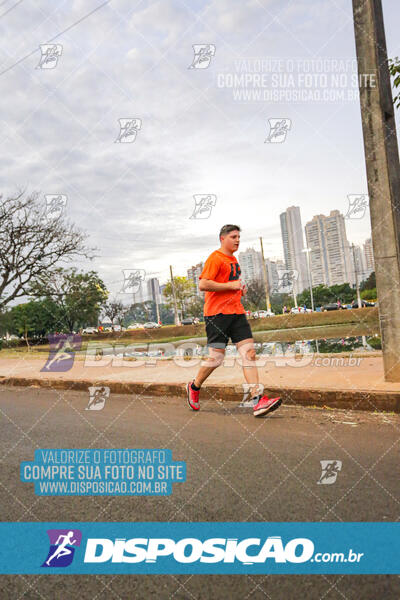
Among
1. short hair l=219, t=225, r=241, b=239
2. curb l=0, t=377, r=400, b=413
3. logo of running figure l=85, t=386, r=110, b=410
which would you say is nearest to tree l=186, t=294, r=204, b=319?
logo of running figure l=85, t=386, r=110, b=410

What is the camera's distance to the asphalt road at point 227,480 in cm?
182

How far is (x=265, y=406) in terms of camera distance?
455 cm

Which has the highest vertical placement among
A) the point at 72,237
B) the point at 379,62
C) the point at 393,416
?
the point at 72,237

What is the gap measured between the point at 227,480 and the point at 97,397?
4.48 meters

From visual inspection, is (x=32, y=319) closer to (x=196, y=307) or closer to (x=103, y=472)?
(x=196, y=307)

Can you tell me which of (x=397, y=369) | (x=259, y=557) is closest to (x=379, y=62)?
(x=397, y=369)

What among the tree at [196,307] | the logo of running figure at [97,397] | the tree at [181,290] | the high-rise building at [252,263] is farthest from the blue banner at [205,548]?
the tree at [196,307]

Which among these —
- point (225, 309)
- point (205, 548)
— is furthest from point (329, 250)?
point (205, 548)

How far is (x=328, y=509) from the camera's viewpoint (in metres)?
2.38

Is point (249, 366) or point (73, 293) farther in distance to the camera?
point (73, 293)

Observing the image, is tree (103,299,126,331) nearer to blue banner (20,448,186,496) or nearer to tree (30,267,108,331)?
tree (30,267,108,331)

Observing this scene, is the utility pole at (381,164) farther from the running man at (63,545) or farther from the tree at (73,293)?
the tree at (73,293)

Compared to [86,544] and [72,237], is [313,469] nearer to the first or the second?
[86,544]

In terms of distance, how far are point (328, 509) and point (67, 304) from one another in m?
35.1
